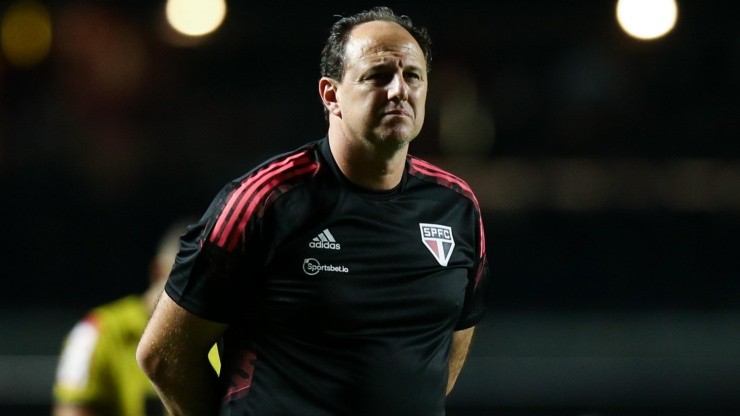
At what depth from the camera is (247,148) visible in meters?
11.7

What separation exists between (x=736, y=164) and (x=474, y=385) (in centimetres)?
431

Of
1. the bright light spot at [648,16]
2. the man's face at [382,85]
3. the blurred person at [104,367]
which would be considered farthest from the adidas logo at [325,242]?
the bright light spot at [648,16]

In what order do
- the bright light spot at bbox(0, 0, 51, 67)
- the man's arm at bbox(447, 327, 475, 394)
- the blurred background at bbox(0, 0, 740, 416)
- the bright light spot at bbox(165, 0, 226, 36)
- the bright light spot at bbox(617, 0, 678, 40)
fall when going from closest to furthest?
the man's arm at bbox(447, 327, 475, 394), the bright light spot at bbox(617, 0, 678, 40), the bright light spot at bbox(165, 0, 226, 36), the blurred background at bbox(0, 0, 740, 416), the bright light spot at bbox(0, 0, 51, 67)

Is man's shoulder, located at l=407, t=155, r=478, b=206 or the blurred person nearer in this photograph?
man's shoulder, located at l=407, t=155, r=478, b=206

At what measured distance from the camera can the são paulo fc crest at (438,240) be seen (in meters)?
2.65

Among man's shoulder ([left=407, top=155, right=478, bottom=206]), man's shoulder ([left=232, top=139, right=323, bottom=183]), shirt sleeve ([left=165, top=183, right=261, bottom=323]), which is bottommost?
shirt sleeve ([left=165, top=183, right=261, bottom=323])

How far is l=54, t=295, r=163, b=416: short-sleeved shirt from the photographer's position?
14.3 feet

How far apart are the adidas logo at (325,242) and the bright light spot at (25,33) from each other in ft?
33.0

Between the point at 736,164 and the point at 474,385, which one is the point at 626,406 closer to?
the point at 474,385

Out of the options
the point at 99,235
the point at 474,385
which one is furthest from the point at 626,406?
the point at 99,235

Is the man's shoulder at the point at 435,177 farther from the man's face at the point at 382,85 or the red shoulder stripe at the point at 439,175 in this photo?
the man's face at the point at 382,85

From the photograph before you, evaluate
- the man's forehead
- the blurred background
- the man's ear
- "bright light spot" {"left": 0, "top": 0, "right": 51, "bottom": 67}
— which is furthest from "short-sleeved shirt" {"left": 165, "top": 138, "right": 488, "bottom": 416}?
"bright light spot" {"left": 0, "top": 0, "right": 51, "bottom": 67}

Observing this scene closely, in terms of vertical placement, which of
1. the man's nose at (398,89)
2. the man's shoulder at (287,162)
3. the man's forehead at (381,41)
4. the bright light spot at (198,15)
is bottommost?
the bright light spot at (198,15)

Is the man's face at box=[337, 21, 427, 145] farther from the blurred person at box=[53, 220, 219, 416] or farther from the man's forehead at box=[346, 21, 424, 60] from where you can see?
the blurred person at box=[53, 220, 219, 416]
